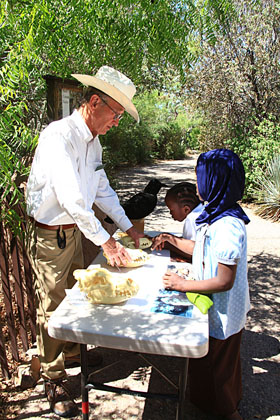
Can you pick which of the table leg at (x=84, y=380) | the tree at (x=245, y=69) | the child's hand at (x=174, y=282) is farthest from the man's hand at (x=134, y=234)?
the tree at (x=245, y=69)

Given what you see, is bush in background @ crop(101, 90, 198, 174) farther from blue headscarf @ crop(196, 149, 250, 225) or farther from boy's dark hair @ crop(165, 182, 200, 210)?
blue headscarf @ crop(196, 149, 250, 225)

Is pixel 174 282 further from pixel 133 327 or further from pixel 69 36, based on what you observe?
pixel 69 36

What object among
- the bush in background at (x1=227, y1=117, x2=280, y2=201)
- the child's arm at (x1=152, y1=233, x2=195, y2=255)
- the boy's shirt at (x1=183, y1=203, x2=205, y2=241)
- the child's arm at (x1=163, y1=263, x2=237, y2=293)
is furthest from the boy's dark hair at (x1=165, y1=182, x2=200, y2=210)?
the bush in background at (x1=227, y1=117, x2=280, y2=201)

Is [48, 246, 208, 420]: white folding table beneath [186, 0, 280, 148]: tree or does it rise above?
beneath

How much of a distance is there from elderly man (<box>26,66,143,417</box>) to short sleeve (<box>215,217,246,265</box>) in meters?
0.63

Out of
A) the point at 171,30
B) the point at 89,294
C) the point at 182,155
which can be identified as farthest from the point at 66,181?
the point at 182,155

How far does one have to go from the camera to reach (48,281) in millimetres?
2486

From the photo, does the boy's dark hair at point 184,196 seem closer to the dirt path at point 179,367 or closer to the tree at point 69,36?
the tree at point 69,36

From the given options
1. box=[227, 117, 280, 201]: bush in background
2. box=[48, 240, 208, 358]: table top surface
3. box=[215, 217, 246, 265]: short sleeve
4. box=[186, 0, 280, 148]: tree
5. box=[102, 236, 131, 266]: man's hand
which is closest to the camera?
box=[48, 240, 208, 358]: table top surface

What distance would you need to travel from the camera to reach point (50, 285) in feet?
8.13

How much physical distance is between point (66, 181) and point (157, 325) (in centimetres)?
97

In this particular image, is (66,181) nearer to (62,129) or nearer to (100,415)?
(62,129)

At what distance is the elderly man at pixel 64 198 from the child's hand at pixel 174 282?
0.34 meters

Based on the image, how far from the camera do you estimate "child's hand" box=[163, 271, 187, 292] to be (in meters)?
1.99
